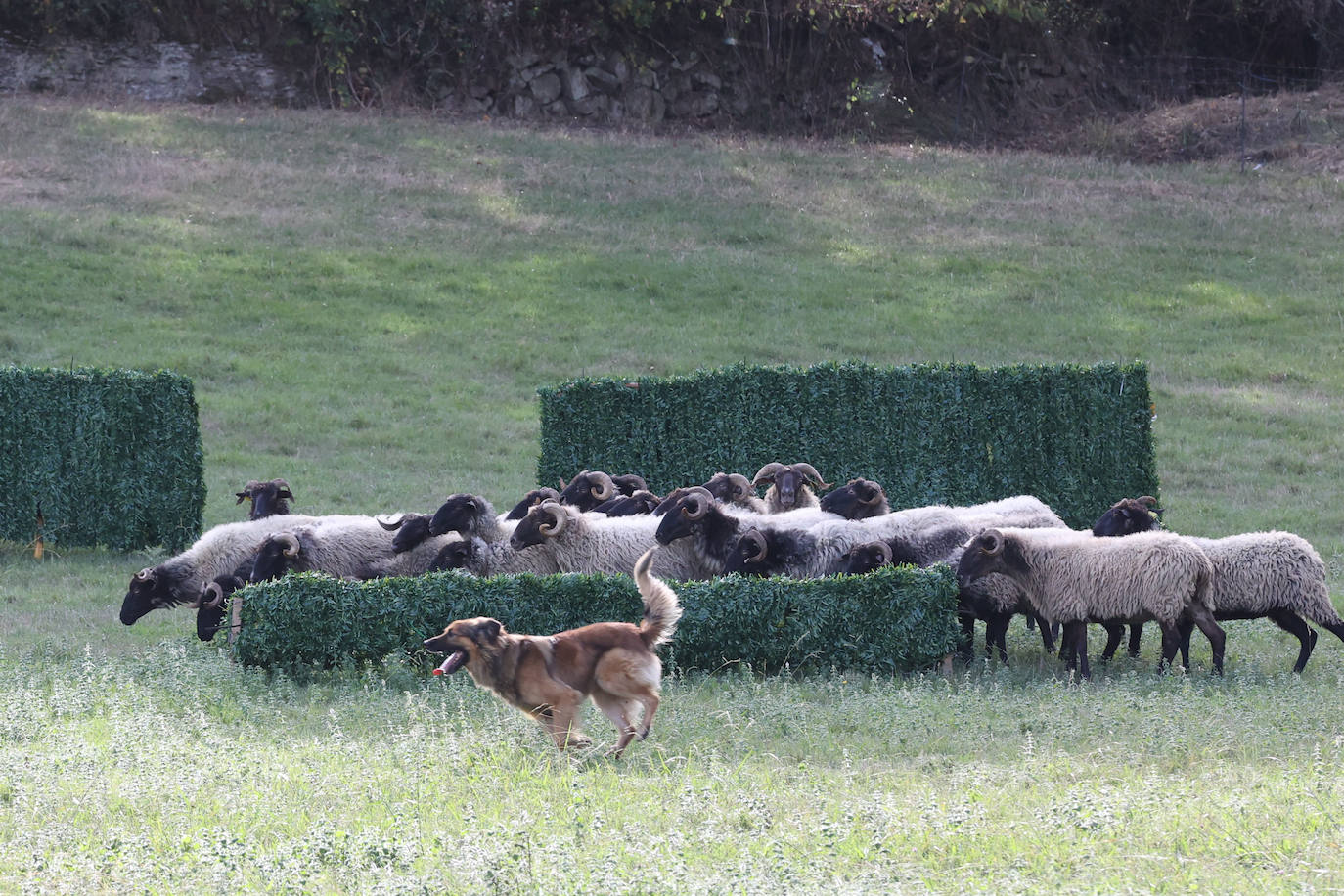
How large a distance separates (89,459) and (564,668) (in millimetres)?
10716

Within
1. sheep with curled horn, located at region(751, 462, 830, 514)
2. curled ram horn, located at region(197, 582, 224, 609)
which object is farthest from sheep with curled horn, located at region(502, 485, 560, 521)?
curled ram horn, located at region(197, 582, 224, 609)

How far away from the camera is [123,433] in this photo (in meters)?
17.2

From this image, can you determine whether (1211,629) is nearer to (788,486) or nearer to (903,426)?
(788,486)

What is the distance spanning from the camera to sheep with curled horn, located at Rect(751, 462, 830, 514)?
15.6 meters

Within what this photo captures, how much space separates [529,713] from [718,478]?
711 centimetres

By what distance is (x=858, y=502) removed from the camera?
565 inches


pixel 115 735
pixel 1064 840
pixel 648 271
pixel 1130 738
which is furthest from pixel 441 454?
pixel 1064 840

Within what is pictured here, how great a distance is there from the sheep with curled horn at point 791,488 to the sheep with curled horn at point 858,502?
3.61 ft

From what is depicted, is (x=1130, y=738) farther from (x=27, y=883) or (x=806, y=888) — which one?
(x=27, y=883)

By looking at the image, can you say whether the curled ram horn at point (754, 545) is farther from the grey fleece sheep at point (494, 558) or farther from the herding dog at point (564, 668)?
the herding dog at point (564, 668)

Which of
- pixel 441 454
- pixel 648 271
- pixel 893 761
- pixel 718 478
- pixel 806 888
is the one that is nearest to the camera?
pixel 806 888

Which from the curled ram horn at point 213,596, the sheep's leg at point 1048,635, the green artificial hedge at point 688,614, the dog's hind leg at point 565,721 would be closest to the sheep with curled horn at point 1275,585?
the sheep's leg at point 1048,635

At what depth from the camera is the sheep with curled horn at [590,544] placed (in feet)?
43.9

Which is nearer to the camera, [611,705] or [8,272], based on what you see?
[611,705]
